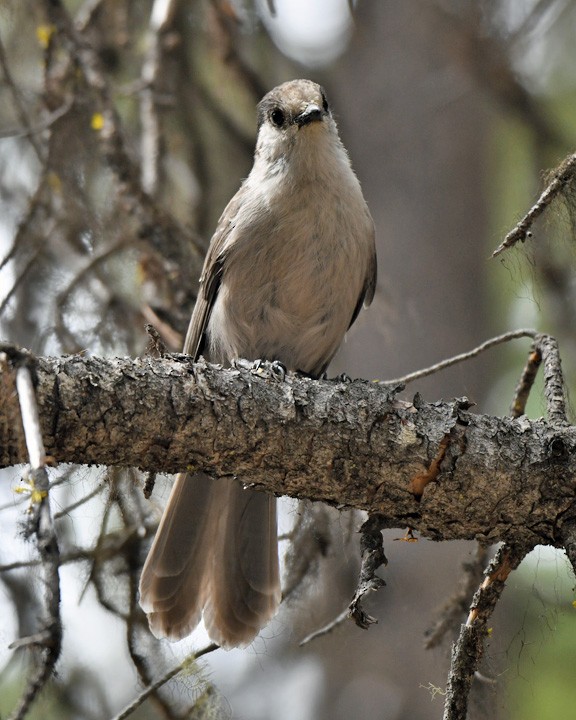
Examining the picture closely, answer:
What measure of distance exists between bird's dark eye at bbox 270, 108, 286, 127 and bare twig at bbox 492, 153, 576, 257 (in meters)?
1.77

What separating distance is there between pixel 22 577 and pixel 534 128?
2.98 m

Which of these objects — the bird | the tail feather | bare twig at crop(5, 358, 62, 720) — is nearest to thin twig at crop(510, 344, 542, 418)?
the bird

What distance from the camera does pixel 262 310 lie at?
339 centimetres

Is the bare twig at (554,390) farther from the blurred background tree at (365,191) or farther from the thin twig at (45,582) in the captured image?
the thin twig at (45,582)

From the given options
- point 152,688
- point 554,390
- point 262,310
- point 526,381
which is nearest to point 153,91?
point 262,310

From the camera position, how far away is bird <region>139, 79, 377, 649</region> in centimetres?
310

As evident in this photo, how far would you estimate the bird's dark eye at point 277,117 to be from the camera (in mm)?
3535

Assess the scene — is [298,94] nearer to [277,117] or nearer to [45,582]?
[277,117]

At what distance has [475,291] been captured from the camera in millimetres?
4066

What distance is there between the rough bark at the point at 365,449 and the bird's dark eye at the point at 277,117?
4.88 ft

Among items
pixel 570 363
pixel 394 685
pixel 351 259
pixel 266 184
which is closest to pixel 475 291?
pixel 570 363

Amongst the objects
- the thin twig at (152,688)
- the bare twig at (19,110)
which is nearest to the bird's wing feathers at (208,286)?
the bare twig at (19,110)

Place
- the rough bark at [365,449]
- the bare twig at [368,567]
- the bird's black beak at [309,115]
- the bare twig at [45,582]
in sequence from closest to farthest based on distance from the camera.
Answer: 1. the bare twig at [45,582]
2. the bare twig at [368,567]
3. the rough bark at [365,449]
4. the bird's black beak at [309,115]

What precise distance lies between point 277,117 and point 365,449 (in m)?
1.72
